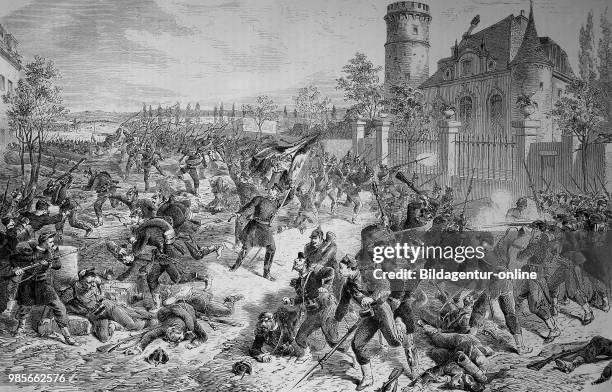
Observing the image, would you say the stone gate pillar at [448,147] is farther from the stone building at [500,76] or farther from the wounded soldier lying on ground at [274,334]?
the wounded soldier lying on ground at [274,334]

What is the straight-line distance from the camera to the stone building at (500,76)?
6.75 meters

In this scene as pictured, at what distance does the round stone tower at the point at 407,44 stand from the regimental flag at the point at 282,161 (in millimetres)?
1395

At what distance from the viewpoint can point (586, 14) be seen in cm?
695

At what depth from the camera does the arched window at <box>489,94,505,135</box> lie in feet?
22.5

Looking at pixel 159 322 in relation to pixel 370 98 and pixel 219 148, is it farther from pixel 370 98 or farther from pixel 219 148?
pixel 370 98

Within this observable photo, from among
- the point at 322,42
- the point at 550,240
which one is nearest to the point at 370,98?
the point at 322,42

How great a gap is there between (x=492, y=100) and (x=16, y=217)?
5.86m

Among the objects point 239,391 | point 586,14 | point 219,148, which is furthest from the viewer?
point 586,14

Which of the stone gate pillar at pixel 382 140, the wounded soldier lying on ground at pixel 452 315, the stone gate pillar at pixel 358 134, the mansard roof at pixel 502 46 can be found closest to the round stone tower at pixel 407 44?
the mansard roof at pixel 502 46

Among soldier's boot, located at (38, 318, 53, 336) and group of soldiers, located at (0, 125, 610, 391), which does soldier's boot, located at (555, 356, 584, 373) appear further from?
soldier's boot, located at (38, 318, 53, 336)

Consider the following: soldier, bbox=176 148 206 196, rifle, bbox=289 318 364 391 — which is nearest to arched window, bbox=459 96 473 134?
rifle, bbox=289 318 364 391

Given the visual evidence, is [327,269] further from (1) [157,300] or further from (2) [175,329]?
(1) [157,300]

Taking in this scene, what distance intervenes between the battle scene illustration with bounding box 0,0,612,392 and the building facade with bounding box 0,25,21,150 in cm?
2

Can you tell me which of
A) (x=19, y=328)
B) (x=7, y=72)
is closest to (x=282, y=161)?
(x=7, y=72)
